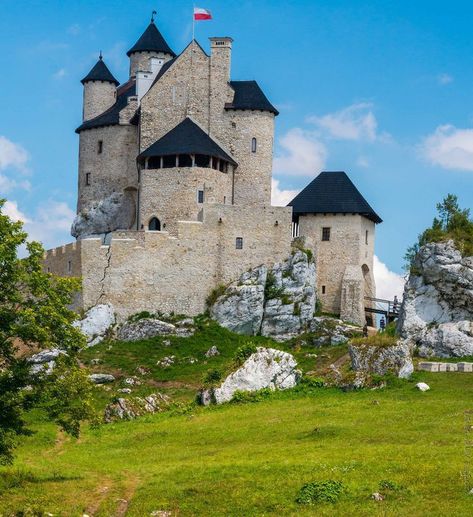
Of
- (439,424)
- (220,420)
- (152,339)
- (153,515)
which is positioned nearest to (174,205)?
(152,339)

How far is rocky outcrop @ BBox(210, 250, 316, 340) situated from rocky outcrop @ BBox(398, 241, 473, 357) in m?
8.90

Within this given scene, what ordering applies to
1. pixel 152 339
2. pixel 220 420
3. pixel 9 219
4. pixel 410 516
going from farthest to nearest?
pixel 152 339, pixel 220 420, pixel 9 219, pixel 410 516

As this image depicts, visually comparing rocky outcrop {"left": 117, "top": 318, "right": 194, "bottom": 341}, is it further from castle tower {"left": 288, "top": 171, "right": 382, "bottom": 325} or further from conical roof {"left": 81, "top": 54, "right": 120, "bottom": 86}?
conical roof {"left": 81, "top": 54, "right": 120, "bottom": 86}

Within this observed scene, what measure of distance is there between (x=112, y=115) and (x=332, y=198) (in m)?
16.3

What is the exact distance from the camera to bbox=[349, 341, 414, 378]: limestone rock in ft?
155

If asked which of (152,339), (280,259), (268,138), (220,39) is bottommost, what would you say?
(152,339)

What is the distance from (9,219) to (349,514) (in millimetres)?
13545

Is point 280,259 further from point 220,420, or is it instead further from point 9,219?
point 9,219

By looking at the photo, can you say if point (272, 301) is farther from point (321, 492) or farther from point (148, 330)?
point (321, 492)

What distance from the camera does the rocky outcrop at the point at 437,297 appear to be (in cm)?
5528

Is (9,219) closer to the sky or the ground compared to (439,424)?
closer to the sky

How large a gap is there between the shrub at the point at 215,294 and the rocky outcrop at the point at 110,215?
11.2 meters

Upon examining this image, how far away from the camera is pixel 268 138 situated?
234ft

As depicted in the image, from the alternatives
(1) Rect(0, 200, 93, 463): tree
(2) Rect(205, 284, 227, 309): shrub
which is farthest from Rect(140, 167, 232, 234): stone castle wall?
(1) Rect(0, 200, 93, 463): tree
